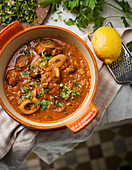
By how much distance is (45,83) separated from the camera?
2.07m

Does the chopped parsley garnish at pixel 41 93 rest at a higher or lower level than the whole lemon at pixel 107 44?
lower

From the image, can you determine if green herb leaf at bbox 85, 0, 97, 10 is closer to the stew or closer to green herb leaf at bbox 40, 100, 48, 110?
the stew

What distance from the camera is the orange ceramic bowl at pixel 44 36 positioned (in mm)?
1976

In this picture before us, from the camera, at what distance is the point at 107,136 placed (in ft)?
13.0

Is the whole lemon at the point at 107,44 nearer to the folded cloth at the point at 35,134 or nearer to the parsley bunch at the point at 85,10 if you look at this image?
the folded cloth at the point at 35,134

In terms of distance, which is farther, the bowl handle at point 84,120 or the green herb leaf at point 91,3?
the green herb leaf at point 91,3

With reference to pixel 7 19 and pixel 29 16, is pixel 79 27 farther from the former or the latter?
pixel 7 19

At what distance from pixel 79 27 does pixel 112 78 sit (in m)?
0.69

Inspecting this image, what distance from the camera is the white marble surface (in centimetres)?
255

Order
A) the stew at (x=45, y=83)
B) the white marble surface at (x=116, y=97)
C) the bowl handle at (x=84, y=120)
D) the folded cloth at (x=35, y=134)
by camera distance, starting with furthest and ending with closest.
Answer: the white marble surface at (x=116, y=97), the folded cloth at (x=35, y=134), the stew at (x=45, y=83), the bowl handle at (x=84, y=120)

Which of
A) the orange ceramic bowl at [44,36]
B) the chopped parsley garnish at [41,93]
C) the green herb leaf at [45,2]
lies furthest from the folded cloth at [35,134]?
the green herb leaf at [45,2]

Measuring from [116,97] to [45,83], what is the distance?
0.93 metres

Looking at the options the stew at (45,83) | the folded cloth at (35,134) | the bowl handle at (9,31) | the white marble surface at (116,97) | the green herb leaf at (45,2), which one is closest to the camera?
the bowl handle at (9,31)

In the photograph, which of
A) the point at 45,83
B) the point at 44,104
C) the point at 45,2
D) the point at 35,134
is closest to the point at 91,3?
the point at 45,2
